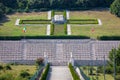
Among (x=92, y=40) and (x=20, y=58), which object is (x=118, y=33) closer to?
(x=92, y=40)

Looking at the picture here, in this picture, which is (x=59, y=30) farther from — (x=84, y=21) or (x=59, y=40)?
(x=84, y=21)

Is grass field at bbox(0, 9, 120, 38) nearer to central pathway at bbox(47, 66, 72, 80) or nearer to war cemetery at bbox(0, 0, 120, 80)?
war cemetery at bbox(0, 0, 120, 80)

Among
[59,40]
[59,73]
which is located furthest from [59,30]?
[59,73]

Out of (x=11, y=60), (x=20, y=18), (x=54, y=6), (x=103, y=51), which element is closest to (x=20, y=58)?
(x=11, y=60)

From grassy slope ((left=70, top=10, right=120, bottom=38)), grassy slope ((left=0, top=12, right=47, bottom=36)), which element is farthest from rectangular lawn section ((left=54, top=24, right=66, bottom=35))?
grassy slope ((left=0, top=12, right=47, bottom=36))

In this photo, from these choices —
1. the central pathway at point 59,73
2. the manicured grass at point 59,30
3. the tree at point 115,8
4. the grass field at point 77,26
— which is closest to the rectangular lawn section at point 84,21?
the grass field at point 77,26

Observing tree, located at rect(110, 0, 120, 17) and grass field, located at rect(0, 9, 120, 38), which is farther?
tree, located at rect(110, 0, 120, 17)

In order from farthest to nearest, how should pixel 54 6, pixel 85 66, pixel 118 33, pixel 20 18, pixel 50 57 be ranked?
pixel 54 6
pixel 20 18
pixel 118 33
pixel 50 57
pixel 85 66
